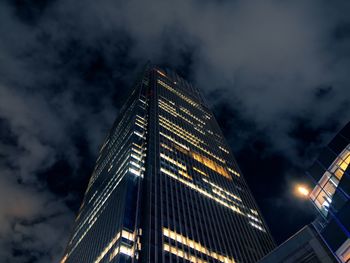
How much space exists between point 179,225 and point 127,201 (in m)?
12.1

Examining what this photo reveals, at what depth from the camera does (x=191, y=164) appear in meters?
80.7

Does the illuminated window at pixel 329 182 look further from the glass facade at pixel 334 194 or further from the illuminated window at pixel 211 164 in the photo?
the illuminated window at pixel 211 164

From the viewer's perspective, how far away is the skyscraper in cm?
4759

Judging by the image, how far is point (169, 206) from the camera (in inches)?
2237

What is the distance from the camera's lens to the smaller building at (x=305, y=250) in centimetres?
1845

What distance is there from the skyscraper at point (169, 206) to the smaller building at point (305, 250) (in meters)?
27.0

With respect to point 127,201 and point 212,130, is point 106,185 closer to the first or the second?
point 127,201

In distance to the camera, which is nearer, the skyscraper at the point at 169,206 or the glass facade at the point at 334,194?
the glass facade at the point at 334,194

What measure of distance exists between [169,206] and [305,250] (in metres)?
39.6

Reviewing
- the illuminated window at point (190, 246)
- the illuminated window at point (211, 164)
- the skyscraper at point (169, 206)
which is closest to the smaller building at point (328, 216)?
the illuminated window at point (190, 246)

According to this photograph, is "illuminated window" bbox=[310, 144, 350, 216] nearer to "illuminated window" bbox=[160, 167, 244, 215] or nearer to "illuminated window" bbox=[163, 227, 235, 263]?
"illuminated window" bbox=[163, 227, 235, 263]

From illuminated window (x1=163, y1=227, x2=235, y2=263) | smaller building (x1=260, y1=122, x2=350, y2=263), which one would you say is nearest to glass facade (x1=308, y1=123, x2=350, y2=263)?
smaller building (x1=260, y1=122, x2=350, y2=263)

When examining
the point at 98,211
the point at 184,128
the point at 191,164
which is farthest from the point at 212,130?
the point at 98,211

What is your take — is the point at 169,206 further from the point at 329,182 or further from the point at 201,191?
the point at 329,182
